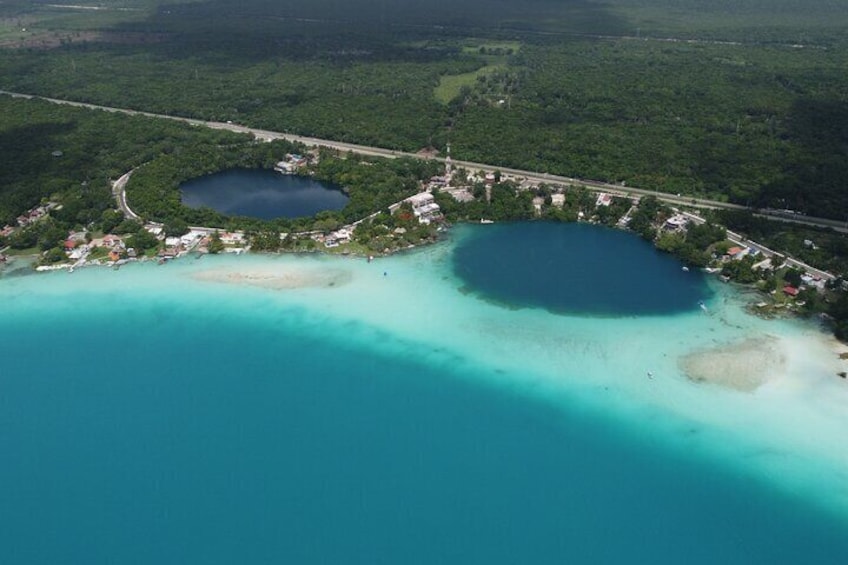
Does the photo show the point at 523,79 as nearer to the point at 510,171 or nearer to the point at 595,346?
the point at 510,171

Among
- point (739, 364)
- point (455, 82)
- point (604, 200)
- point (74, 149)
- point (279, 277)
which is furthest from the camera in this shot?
point (455, 82)

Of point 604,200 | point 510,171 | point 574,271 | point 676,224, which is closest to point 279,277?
point 574,271

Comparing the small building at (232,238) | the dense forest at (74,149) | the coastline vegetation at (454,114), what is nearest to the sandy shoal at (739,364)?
the coastline vegetation at (454,114)

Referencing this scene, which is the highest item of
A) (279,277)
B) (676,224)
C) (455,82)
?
(455,82)

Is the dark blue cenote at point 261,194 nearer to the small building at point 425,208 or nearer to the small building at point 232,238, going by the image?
the small building at point 232,238

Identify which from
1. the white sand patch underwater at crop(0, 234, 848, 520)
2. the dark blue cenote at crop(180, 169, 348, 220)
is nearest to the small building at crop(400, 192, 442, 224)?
the white sand patch underwater at crop(0, 234, 848, 520)

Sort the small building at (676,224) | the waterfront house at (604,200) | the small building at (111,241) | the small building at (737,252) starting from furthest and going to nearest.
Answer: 1. the waterfront house at (604,200)
2. the small building at (676,224)
3. the small building at (111,241)
4. the small building at (737,252)

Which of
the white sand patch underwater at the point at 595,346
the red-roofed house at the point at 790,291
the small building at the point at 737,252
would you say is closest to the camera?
the white sand patch underwater at the point at 595,346

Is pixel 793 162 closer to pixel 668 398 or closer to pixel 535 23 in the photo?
pixel 668 398
